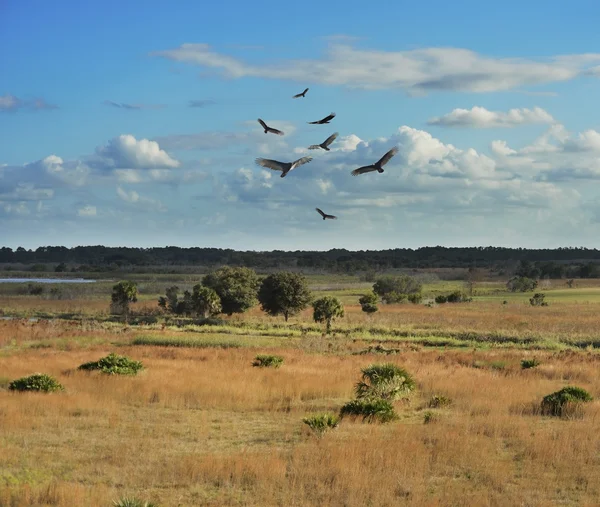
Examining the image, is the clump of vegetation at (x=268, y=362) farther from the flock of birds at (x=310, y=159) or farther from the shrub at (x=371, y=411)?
the flock of birds at (x=310, y=159)

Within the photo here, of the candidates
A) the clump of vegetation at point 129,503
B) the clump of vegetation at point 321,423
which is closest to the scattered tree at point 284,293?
the clump of vegetation at point 321,423

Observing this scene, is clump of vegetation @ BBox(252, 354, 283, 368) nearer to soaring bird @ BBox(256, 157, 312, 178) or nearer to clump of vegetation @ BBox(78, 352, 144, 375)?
clump of vegetation @ BBox(78, 352, 144, 375)

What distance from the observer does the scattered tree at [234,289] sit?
69875mm

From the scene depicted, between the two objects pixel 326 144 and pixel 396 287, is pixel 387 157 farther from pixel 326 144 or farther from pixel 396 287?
pixel 396 287

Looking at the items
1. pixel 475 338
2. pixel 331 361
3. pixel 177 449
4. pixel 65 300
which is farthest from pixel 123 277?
pixel 177 449

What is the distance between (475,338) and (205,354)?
23.8 metres

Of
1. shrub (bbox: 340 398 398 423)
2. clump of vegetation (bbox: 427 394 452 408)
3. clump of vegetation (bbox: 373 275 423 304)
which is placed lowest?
clump of vegetation (bbox: 427 394 452 408)

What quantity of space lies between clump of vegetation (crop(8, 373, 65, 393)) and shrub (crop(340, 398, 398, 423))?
353 inches

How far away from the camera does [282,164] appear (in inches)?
591

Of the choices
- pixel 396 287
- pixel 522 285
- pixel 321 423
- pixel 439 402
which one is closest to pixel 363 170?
pixel 321 423

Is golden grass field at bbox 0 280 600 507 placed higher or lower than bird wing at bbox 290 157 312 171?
lower

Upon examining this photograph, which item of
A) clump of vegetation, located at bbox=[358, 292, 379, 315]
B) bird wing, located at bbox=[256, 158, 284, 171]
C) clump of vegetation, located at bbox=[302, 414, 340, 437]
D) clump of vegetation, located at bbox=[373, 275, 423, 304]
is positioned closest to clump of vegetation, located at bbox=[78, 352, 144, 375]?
clump of vegetation, located at bbox=[302, 414, 340, 437]

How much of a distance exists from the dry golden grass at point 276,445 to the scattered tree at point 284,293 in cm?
3675

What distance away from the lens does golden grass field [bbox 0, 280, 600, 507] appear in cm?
1262
